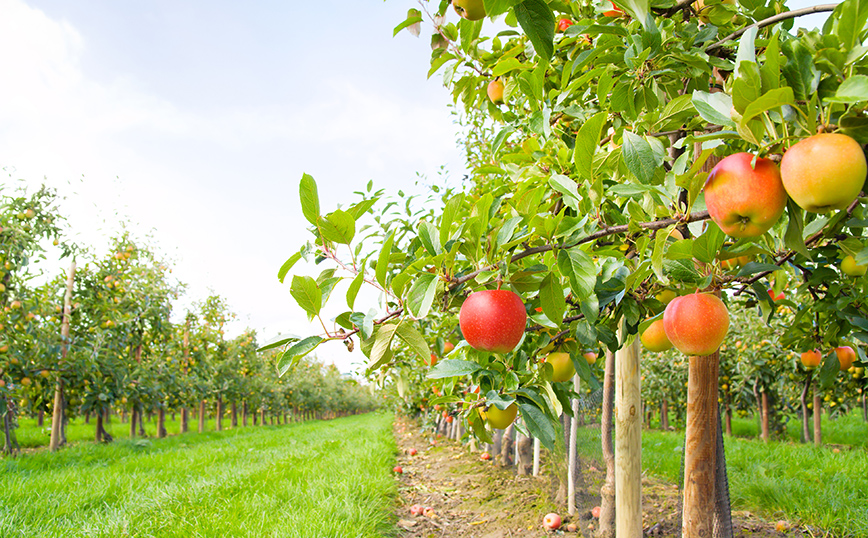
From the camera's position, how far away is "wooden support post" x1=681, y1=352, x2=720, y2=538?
1731 mm

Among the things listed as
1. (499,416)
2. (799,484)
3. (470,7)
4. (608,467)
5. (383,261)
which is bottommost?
(799,484)

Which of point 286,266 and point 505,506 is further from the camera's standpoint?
point 505,506

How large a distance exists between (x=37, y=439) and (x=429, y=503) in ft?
28.4

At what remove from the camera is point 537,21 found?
71 cm

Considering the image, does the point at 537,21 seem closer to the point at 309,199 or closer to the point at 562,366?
the point at 309,199

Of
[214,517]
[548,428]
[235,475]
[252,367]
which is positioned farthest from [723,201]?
[252,367]

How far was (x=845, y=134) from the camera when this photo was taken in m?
0.69

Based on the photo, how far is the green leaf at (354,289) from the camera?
0.93m

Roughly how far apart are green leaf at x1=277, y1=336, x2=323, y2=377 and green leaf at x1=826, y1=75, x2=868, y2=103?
0.93 m

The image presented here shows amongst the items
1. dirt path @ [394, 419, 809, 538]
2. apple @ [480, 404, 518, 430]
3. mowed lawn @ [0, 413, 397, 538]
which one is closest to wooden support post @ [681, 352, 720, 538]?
apple @ [480, 404, 518, 430]

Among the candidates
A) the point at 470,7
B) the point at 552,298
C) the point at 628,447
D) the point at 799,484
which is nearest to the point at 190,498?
the point at 628,447

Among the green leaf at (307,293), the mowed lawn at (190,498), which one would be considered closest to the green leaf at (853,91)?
the green leaf at (307,293)

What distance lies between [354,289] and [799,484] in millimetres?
4335

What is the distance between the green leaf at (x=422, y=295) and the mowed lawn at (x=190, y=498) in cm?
247
